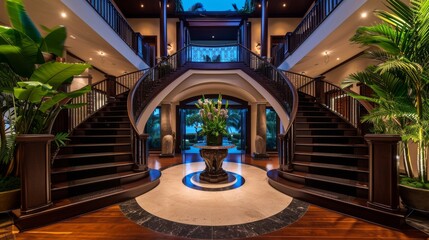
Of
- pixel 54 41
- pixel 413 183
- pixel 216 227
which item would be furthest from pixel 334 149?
pixel 54 41

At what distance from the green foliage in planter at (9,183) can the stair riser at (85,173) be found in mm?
531

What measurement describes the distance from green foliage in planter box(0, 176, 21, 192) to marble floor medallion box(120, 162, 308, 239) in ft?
4.31

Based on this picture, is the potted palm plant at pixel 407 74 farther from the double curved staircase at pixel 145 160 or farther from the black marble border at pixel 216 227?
the black marble border at pixel 216 227

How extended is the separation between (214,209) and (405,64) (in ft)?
9.89

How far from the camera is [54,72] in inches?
84.4

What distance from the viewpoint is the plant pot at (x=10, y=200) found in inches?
88.6

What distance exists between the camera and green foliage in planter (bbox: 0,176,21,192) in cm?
233

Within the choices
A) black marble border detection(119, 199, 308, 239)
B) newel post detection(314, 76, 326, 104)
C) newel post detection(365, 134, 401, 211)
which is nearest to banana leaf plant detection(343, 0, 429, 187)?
newel post detection(365, 134, 401, 211)

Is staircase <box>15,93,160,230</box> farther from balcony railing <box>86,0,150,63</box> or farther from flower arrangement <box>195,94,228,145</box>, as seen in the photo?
balcony railing <box>86,0,150,63</box>

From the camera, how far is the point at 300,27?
6.78 metres

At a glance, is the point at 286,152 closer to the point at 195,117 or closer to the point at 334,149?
the point at 334,149

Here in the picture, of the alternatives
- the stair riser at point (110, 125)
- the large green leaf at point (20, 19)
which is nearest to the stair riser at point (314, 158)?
the stair riser at point (110, 125)

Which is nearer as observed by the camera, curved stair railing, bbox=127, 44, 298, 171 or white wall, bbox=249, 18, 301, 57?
curved stair railing, bbox=127, 44, 298, 171

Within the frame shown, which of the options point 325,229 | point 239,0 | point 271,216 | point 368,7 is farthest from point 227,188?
point 239,0
